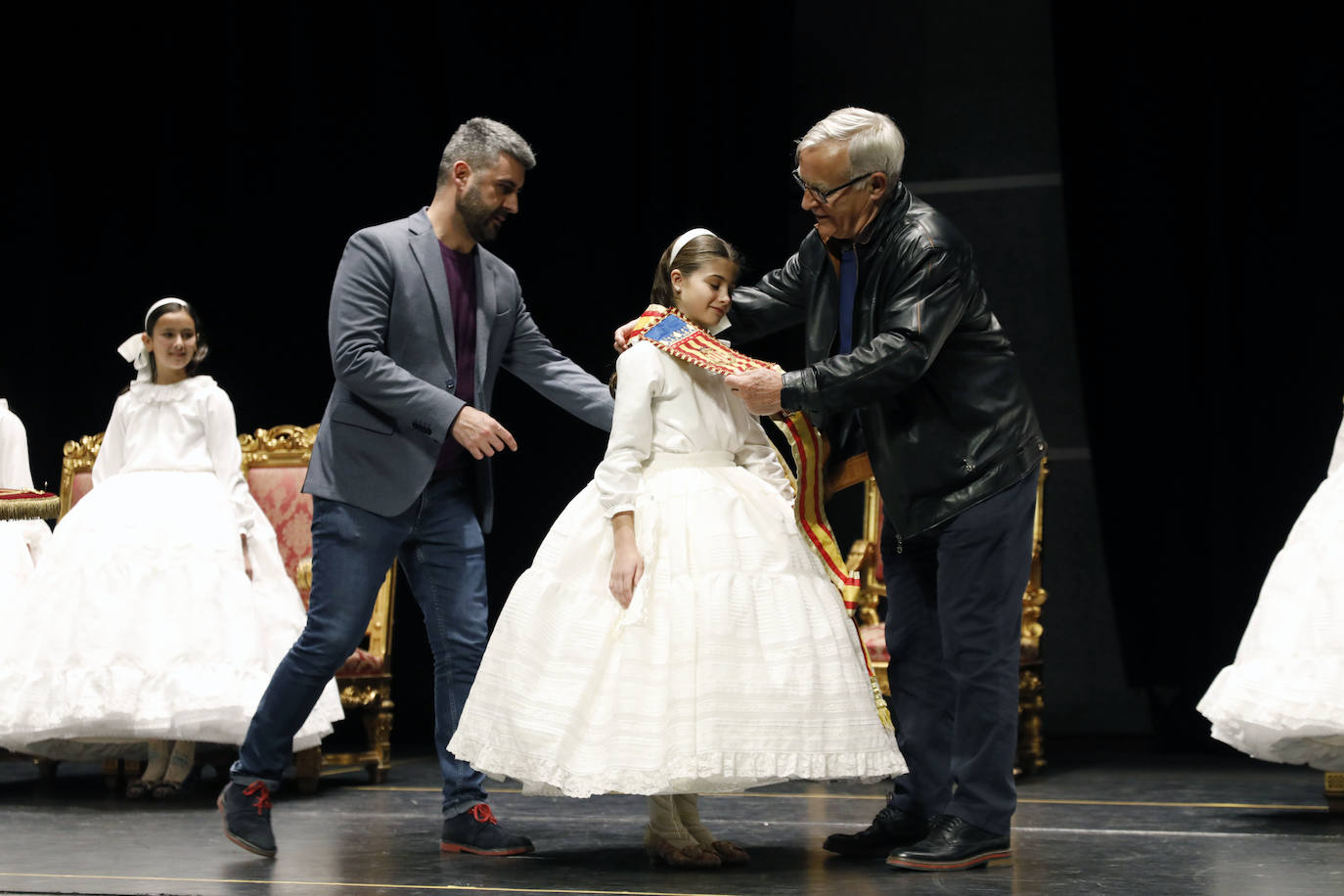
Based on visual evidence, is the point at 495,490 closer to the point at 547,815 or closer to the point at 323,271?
the point at 323,271

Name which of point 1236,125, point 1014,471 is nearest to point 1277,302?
point 1236,125

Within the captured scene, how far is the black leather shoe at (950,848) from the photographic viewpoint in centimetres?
272

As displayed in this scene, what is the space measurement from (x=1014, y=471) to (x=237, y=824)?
1628 mm

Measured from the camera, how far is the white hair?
273cm

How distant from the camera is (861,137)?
2734 mm

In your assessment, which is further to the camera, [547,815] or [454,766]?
[547,815]

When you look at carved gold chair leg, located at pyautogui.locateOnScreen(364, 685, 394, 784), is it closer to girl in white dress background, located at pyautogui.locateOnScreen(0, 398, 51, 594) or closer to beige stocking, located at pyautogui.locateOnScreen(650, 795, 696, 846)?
girl in white dress background, located at pyautogui.locateOnScreen(0, 398, 51, 594)

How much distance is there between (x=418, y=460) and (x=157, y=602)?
1.51 m

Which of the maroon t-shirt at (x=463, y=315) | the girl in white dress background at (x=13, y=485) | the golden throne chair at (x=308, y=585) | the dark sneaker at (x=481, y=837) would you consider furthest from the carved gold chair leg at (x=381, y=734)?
the maroon t-shirt at (x=463, y=315)

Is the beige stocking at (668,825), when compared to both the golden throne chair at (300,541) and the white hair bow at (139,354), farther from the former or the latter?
the white hair bow at (139,354)

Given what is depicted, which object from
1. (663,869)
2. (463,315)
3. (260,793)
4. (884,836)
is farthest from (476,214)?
(884,836)

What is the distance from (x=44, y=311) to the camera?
590 centimetres

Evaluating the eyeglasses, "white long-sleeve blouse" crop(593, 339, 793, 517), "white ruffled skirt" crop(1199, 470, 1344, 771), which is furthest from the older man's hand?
"white ruffled skirt" crop(1199, 470, 1344, 771)

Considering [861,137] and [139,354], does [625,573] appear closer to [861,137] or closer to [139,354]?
[861,137]
